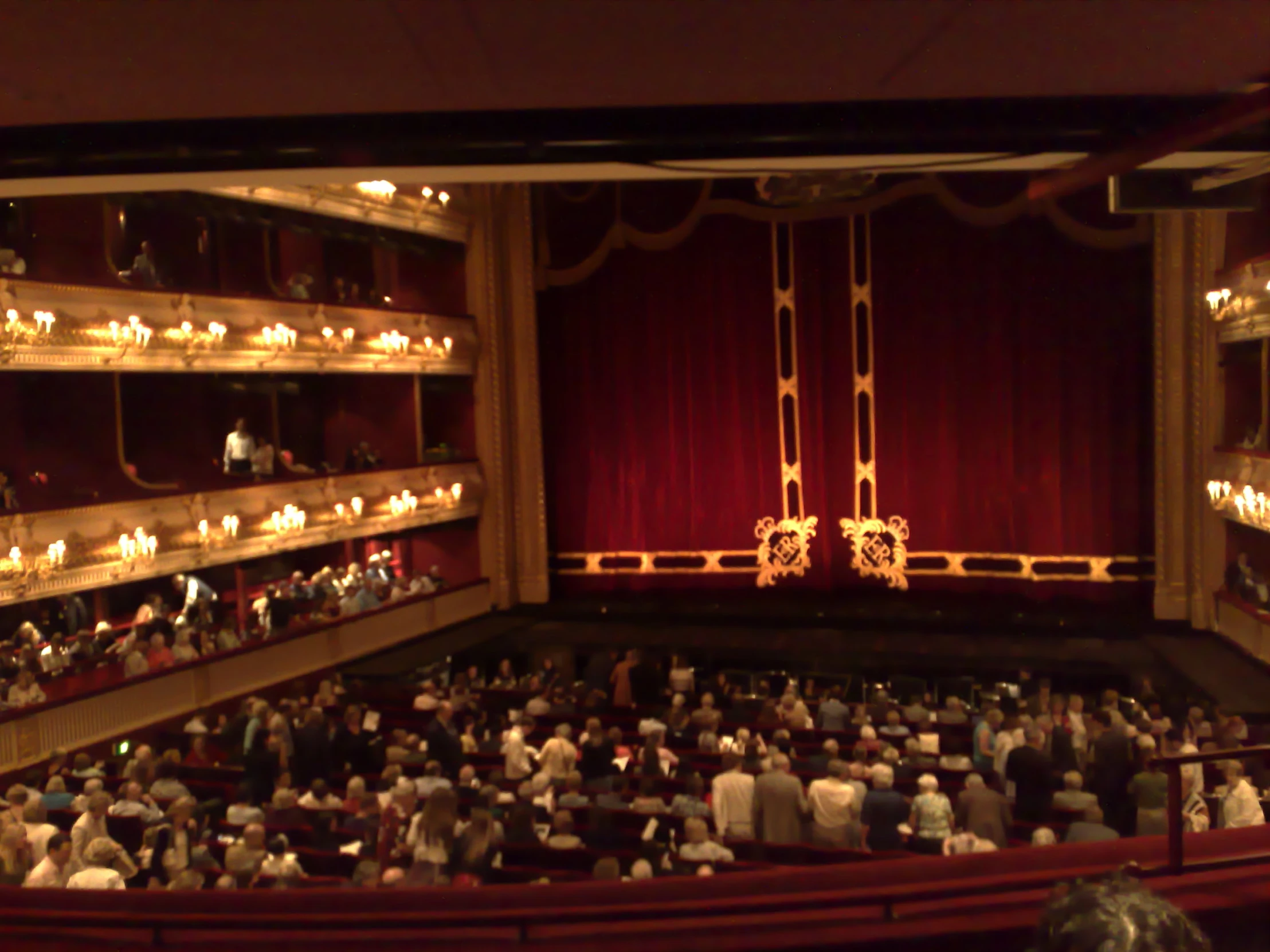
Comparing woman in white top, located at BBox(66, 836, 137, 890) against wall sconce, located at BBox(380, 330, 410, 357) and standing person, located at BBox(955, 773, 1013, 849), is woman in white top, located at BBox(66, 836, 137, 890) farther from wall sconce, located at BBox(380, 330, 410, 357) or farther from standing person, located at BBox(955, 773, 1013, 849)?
wall sconce, located at BBox(380, 330, 410, 357)

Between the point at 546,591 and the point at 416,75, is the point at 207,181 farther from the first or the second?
the point at 546,591

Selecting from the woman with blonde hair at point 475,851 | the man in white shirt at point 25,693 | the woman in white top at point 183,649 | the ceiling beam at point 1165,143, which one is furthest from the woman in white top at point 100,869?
the woman in white top at point 183,649

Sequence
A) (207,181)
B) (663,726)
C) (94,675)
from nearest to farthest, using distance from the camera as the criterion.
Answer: (207,181) → (663,726) → (94,675)

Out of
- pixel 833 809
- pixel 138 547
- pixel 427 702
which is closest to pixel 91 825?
pixel 833 809

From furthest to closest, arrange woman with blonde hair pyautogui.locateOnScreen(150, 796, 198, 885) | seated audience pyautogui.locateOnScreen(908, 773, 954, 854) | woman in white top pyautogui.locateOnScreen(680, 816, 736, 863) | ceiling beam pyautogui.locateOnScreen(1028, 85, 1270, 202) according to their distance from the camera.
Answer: seated audience pyautogui.locateOnScreen(908, 773, 954, 854)
woman with blonde hair pyautogui.locateOnScreen(150, 796, 198, 885)
woman in white top pyautogui.locateOnScreen(680, 816, 736, 863)
ceiling beam pyautogui.locateOnScreen(1028, 85, 1270, 202)

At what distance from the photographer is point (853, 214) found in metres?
15.5

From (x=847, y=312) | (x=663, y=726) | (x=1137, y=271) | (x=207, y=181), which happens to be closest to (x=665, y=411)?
(x=847, y=312)

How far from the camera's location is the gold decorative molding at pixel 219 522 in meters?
10.5

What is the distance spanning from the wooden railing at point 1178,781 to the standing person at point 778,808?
3.75 m

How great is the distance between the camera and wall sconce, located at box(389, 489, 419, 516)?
15.1m

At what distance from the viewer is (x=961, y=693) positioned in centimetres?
1248

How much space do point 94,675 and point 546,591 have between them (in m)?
7.23

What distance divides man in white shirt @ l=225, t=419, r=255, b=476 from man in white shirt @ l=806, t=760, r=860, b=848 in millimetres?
9370

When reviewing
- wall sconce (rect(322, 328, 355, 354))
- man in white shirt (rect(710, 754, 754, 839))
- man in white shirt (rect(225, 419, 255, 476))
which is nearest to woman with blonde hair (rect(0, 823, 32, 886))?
man in white shirt (rect(710, 754, 754, 839))
